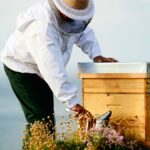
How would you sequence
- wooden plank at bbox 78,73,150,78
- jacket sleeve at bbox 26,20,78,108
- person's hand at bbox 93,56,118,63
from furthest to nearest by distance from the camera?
person's hand at bbox 93,56,118,63 → wooden plank at bbox 78,73,150,78 → jacket sleeve at bbox 26,20,78,108

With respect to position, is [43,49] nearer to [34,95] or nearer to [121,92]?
[34,95]

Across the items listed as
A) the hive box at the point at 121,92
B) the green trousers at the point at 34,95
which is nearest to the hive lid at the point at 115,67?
the hive box at the point at 121,92

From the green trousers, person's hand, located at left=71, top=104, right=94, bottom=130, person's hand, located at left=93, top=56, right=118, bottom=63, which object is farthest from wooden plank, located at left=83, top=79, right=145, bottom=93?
person's hand, located at left=71, top=104, right=94, bottom=130

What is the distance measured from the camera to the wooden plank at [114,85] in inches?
219

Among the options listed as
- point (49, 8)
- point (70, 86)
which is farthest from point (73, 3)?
point (70, 86)

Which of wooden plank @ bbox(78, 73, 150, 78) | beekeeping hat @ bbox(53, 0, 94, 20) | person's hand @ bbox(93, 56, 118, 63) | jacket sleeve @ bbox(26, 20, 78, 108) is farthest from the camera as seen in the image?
person's hand @ bbox(93, 56, 118, 63)

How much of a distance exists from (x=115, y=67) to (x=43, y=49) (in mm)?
854

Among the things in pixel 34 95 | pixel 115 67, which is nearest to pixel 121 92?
pixel 115 67

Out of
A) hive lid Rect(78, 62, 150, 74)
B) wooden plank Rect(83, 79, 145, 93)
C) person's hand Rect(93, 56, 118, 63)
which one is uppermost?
person's hand Rect(93, 56, 118, 63)

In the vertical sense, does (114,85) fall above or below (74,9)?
below

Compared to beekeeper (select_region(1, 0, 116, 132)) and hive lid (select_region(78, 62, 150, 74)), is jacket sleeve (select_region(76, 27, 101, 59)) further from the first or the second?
hive lid (select_region(78, 62, 150, 74))

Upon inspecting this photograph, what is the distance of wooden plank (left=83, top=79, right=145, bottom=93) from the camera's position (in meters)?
5.57

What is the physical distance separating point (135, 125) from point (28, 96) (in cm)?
106

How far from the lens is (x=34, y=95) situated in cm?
554
